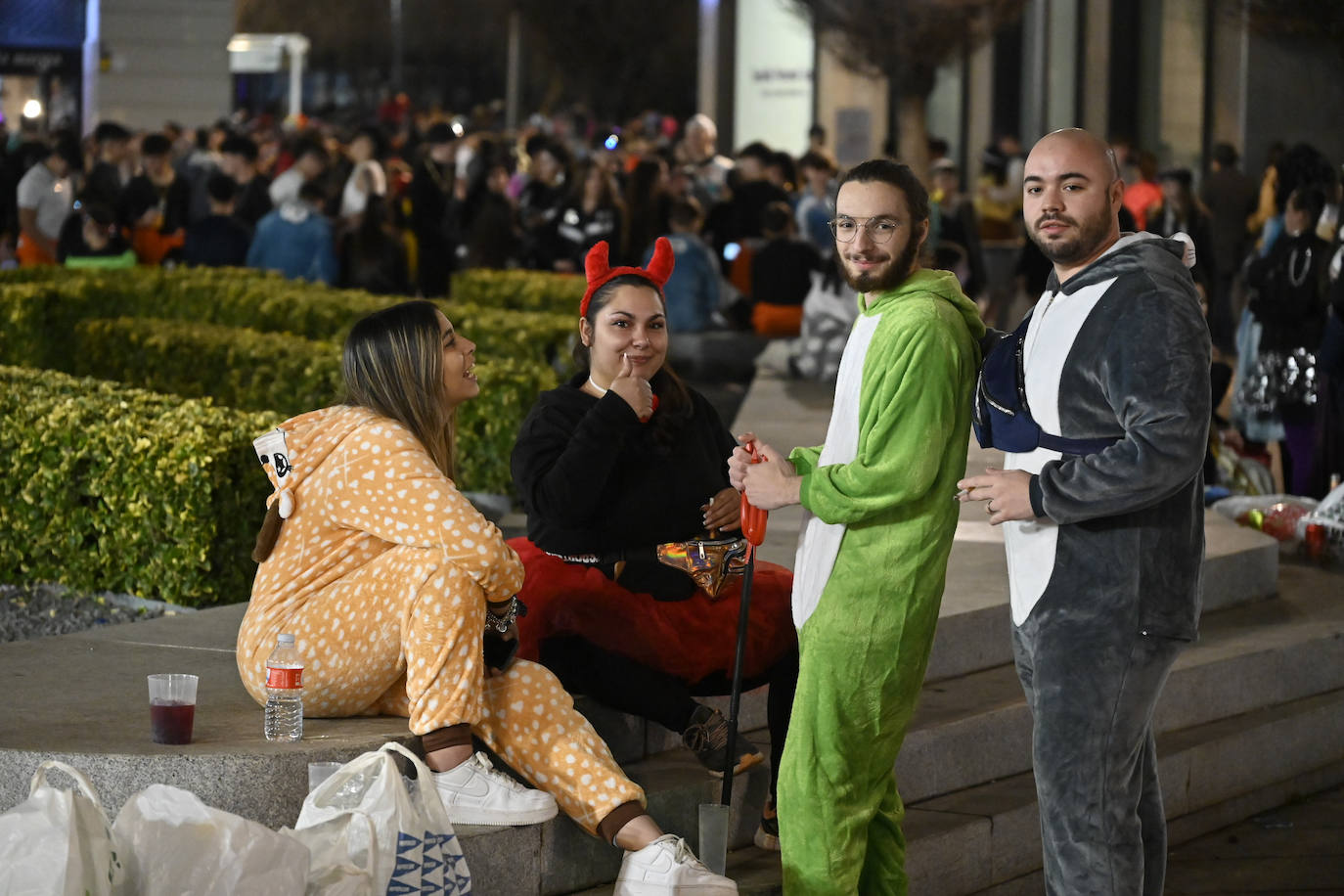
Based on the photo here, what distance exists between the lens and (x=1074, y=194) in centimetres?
384

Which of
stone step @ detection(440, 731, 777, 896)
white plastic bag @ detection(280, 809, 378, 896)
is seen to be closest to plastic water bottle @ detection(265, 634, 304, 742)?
stone step @ detection(440, 731, 777, 896)

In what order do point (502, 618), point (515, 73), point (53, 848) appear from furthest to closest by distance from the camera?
point (515, 73), point (502, 618), point (53, 848)

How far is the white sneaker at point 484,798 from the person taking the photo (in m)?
4.33

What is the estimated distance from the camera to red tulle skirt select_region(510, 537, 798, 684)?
4.90m

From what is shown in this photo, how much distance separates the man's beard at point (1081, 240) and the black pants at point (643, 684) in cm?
149

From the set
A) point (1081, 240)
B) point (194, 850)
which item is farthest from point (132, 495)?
point (1081, 240)

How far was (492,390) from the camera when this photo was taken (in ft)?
28.2

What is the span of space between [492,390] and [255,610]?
3.98 metres

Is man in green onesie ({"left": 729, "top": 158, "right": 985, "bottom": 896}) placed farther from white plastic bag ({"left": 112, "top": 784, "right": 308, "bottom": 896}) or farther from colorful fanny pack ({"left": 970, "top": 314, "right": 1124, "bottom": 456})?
white plastic bag ({"left": 112, "top": 784, "right": 308, "bottom": 896})

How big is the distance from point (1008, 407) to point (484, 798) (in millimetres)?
1500

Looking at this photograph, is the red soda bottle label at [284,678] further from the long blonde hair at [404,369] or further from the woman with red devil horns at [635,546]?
the woman with red devil horns at [635,546]

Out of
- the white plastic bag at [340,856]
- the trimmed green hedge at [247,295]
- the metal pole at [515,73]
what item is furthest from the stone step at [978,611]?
the metal pole at [515,73]

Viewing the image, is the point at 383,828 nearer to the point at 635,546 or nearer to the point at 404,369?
the point at 404,369

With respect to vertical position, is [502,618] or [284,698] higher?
[502,618]
